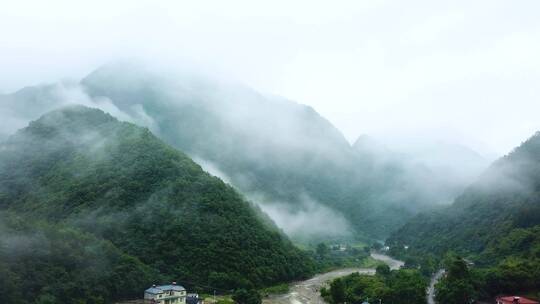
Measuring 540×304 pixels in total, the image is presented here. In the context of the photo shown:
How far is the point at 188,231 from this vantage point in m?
65.1

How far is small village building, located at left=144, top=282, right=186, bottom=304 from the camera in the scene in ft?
169

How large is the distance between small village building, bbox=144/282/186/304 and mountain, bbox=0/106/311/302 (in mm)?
5807

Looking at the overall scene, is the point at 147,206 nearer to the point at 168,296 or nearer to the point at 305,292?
the point at 168,296

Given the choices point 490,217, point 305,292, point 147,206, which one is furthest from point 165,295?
point 490,217

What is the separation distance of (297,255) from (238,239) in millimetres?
15089

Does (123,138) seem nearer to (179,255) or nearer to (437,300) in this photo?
(179,255)

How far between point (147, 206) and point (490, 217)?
61906mm

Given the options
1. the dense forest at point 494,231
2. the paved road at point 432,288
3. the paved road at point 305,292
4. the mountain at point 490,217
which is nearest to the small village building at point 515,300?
the dense forest at point 494,231

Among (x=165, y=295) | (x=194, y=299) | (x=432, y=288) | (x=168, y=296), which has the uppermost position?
(x=165, y=295)

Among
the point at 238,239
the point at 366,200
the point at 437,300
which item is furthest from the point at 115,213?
the point at 366,200

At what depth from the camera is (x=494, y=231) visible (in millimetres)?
85250

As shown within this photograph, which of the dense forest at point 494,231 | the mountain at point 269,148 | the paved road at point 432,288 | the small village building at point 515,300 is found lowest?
the small village building at point 515,300

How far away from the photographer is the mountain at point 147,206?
62.5m

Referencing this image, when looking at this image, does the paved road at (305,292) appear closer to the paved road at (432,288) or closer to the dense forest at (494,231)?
the paved road at (432,288)
